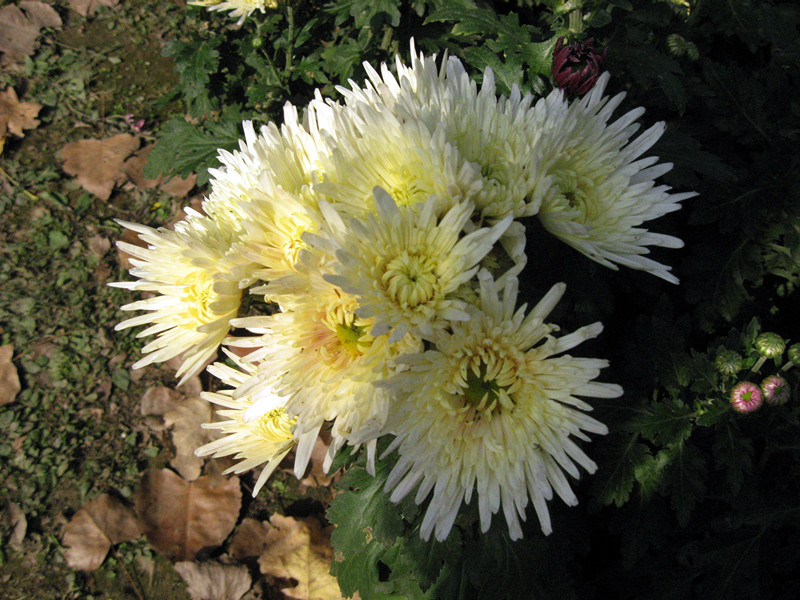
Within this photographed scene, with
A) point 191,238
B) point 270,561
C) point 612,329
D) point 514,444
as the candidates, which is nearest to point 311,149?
point 191,238

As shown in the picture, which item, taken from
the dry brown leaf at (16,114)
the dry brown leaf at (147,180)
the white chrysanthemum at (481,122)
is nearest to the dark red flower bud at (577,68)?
the white chrysanthemum at (481,122)

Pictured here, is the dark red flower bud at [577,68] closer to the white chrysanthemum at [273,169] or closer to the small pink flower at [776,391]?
the white chrysanthemum at [273,169]

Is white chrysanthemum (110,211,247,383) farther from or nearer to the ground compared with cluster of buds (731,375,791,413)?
farther from the ground

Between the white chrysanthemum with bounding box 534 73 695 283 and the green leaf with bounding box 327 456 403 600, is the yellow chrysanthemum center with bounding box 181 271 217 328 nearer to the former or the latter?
the green leaf with bounding box 327 456 403 600

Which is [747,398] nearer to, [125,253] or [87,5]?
[125,253]

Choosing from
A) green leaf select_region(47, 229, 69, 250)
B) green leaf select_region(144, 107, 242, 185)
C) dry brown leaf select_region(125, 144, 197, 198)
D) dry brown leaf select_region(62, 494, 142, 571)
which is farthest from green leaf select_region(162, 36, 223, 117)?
dry brown leaf select_region(62, 494, 142, 571)
